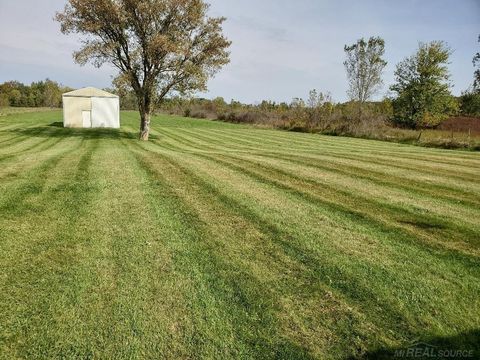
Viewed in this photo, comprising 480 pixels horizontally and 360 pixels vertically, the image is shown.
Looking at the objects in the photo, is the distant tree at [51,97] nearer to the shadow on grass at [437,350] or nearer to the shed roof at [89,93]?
the shed roof at [89,93]

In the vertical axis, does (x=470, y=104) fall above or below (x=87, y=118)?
above

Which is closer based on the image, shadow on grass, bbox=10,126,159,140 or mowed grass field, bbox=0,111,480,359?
mowed grass field, bbox=0,111,480,359

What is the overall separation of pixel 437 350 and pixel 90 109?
4704cm

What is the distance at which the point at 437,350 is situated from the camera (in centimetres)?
352

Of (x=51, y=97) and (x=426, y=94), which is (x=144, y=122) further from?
(x=51, y=97)

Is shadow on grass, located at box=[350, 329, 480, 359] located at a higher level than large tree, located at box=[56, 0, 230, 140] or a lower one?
lower

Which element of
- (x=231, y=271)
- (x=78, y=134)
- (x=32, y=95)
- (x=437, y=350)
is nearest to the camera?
(x=437, y=350)

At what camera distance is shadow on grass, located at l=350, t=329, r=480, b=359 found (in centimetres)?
346

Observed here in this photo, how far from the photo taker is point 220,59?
2628cm

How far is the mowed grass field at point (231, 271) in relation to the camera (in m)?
3.65

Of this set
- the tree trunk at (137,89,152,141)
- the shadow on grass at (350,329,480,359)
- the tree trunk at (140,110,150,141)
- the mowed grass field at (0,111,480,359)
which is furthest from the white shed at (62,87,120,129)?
the shadow on grass at (350,329,480,359)

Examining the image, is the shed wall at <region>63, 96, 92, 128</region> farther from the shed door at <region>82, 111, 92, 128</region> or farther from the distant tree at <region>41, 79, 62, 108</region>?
the distant tree at <region>41, 79, 62, 108</region>

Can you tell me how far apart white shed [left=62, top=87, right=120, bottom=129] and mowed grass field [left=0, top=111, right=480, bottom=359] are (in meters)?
37.3

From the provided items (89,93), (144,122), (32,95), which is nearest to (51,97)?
(32,95)
